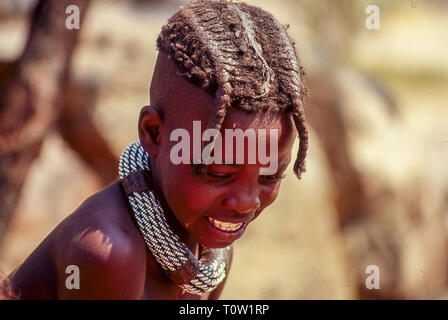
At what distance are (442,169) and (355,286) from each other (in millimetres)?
2443

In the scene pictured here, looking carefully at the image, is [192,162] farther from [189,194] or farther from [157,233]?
[157,233]

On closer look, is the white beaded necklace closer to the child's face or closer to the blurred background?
Answer: the child's face

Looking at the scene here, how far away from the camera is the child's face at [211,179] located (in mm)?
2066

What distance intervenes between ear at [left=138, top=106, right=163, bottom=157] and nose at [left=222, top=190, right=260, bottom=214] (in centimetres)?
30

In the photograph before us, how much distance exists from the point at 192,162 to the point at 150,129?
0.73 ft

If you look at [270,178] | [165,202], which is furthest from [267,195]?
[165,202]

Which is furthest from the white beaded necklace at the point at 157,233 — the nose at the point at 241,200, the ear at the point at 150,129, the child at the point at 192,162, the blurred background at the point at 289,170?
the blurred background at the point at 289,170

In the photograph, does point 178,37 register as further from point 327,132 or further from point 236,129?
point 327,132

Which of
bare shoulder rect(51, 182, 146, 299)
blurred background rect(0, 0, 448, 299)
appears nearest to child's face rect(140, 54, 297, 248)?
bare shoulder rect(51, 182, 146, 299)

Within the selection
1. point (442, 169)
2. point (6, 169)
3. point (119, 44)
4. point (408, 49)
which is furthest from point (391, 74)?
point (6, 169)

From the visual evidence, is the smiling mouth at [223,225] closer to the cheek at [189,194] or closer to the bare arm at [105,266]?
the cheek at [189,194]

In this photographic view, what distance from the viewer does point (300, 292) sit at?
18.0 ft

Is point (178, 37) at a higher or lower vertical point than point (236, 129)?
higher

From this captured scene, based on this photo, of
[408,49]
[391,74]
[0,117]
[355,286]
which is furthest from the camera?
[408,49]
